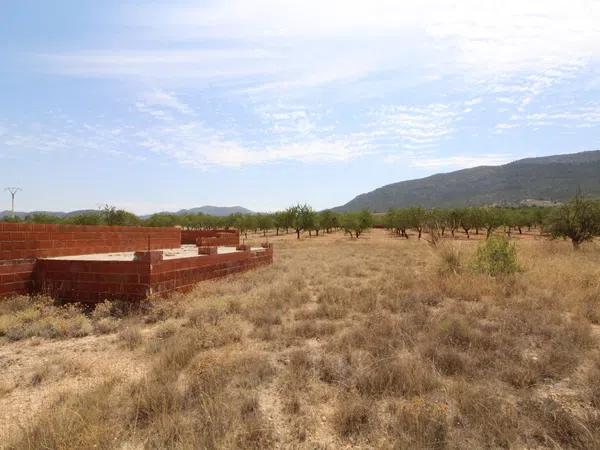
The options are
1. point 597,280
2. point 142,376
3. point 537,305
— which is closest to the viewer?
point 142,376

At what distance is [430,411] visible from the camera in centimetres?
359

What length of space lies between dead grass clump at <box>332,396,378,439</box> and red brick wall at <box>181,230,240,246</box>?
14.0 m

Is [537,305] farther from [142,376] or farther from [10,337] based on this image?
[10,337]

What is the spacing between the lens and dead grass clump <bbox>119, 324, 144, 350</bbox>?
5.75m

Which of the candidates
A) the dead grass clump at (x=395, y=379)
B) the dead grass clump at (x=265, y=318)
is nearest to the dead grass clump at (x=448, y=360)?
the dead grass clump at (x=395, y=379)

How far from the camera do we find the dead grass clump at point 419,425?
317cm

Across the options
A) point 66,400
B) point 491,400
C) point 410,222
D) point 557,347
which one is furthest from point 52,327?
point 410,222

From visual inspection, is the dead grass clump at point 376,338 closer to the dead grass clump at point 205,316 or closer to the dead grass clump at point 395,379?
the dead grass clump at point 395,379

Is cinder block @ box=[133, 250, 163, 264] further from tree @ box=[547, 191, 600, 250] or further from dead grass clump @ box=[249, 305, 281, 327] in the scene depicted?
tree @ box=[547, 191, 600, 250]

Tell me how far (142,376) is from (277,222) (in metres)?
58.7

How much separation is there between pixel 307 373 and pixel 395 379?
40.4 inches

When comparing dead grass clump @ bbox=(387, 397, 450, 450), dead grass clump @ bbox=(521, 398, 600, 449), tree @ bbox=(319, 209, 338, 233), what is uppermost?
tree @ bbox=(319, 209, 338, 233)

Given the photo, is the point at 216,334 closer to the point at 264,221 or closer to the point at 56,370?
the point at 56,370

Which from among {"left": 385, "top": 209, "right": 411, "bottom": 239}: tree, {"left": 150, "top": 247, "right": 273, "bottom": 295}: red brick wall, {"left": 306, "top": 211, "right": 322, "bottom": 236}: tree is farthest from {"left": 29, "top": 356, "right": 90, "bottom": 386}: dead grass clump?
{"left": 306, "top": 211, "right": 322, "bottom": 236}: tree
